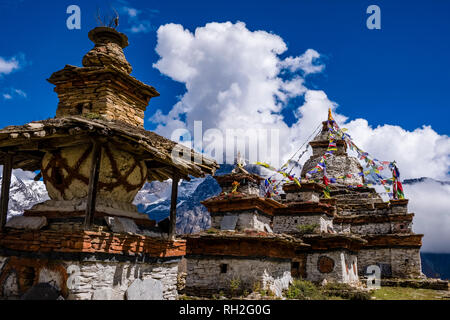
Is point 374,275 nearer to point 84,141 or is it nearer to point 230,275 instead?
point 230,275

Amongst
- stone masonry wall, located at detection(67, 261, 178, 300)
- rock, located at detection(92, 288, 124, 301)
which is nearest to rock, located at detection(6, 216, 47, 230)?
stone masonry wall, located at detection(67, 261, 178, 300)

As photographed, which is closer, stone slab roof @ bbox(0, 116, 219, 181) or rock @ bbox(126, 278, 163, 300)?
stone slab roof @ bbox(0, 116, 219, 181)

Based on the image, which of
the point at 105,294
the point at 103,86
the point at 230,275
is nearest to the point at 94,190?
the point at 105,294

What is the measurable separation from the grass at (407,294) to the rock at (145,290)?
11.0 m

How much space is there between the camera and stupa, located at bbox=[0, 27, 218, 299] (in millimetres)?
6543

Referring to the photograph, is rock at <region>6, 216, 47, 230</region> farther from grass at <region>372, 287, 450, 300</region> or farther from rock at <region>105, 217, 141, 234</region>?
grass at <region>372, 287, 450, 300</region>

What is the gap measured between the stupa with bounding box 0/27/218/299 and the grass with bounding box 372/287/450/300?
11.4 m

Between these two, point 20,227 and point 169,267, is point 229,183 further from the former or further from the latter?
point 20,227

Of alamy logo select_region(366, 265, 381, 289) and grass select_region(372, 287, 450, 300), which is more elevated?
alamy logo select_region(366, 265, 381, 289)

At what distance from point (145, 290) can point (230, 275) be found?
18.7 feet

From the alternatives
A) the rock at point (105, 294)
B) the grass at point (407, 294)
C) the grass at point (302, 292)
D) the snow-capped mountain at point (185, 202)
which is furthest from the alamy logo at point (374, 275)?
the snow-capped mountain at point (185, 202)

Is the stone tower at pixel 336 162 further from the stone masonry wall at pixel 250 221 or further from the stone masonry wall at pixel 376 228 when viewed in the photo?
the stone masonry wall at pixel 250 221

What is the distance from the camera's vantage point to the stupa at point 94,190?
6.54 meters

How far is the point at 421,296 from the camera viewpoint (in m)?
16.2
